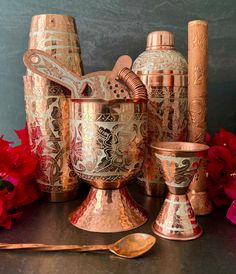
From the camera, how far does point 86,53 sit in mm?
853

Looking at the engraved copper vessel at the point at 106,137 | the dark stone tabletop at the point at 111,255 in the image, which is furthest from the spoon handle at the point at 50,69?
the dark stone tabletop at the point at 111,255

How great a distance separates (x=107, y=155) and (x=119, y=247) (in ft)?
0.46

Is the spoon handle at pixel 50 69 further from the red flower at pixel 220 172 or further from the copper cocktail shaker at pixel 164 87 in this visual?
the red flower at pixel 220 172

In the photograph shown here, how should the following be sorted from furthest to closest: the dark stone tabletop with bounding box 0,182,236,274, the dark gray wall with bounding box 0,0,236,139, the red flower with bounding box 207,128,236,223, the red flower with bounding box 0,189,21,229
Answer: the dark gray wall with bounding box 0,0,236,139, the red flower with bounding box 207,128,236,223, the red flower with bounding box 0,189,21,229, the dark stone tabletop with bounding box 0,182,236,274

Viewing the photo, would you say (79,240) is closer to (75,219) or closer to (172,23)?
(75,219)

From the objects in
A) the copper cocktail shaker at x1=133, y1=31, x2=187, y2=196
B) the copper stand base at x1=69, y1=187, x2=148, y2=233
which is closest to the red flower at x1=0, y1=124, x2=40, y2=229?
the copper stand base at x1=69, y1=187, x2=148, y2=233

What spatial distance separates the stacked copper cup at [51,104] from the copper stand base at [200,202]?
0.25 meters

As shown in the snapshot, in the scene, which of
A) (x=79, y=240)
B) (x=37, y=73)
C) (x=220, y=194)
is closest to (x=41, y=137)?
(x=37, y=73)

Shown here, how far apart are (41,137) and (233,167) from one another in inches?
15.3

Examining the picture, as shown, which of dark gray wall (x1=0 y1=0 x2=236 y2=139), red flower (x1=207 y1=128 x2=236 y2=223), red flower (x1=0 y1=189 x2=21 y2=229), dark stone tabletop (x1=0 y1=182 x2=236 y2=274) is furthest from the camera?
dark gray wall (x1=0 y1=0 x2=236 y2=139)

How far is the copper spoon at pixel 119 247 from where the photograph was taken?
17.8 inches

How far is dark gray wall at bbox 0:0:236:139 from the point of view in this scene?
826mm

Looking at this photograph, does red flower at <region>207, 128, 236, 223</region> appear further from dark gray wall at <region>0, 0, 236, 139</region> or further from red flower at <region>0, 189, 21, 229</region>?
red flower at <region>0, 189, 21, 229</region>

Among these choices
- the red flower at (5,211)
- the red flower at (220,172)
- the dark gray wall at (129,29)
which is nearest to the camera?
the red flower at (5,211)
